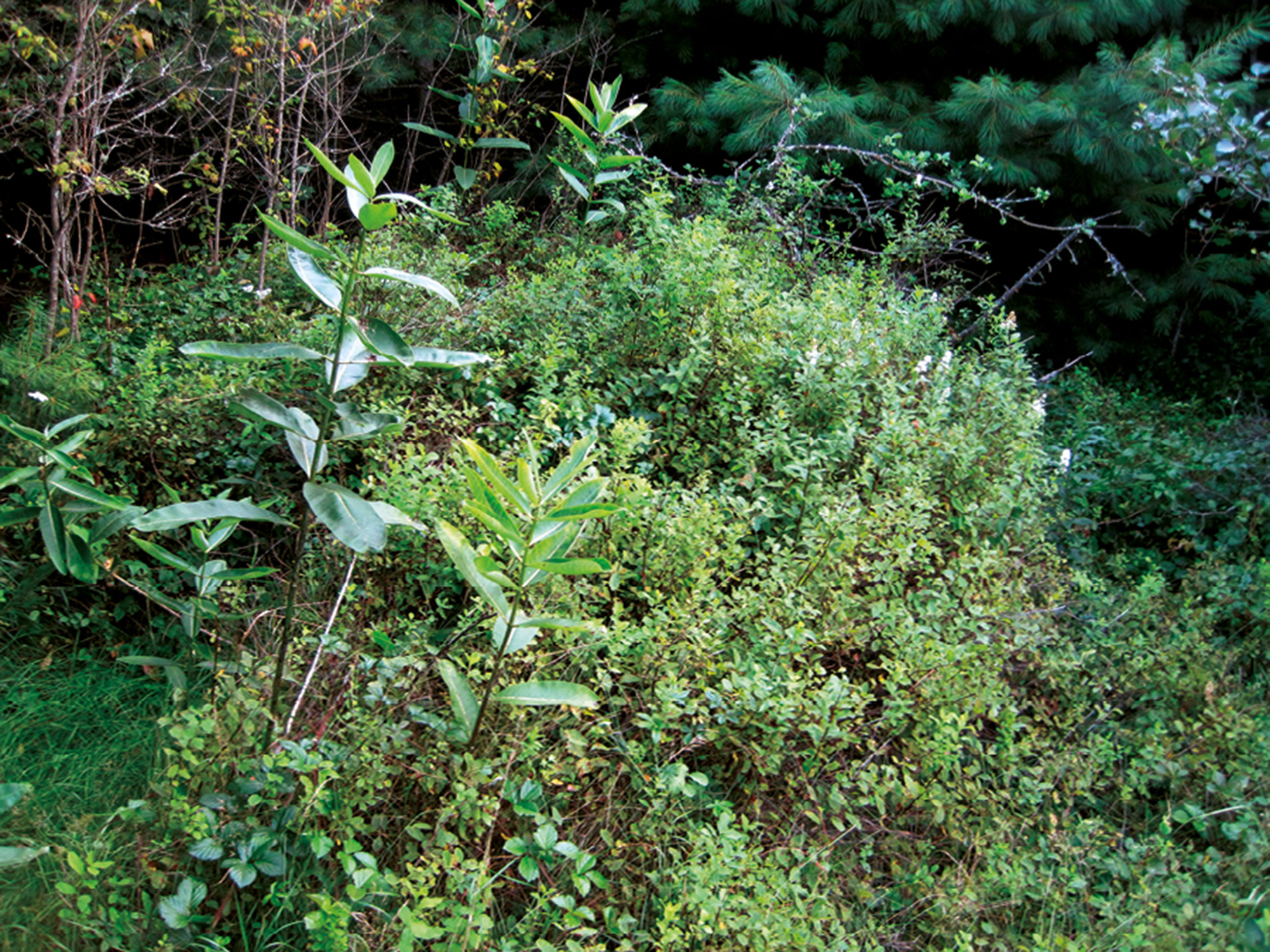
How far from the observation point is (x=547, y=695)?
2.00 metres

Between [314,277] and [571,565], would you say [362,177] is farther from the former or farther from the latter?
[571,565]

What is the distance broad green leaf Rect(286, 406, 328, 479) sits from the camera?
1.98 metres

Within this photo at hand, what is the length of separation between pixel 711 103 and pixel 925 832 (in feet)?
16.3

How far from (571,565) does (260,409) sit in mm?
819

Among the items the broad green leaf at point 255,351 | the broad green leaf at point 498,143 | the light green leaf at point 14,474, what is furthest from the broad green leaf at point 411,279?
the broad green leaf at point 498,143

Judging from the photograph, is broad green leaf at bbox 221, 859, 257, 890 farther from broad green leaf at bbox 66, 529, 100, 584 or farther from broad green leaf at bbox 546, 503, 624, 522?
broad green leaf at bbox 546, 503, 624, 522

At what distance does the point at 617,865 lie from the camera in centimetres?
202

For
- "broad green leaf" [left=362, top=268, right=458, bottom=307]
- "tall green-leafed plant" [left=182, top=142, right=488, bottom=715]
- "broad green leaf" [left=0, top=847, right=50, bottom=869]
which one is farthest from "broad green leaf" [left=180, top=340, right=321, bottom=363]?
"broad green leaf" [left=0, top=847, right=50, bottom=869]

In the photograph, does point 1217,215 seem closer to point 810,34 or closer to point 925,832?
point 810,34

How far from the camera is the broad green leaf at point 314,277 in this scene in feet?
6.66

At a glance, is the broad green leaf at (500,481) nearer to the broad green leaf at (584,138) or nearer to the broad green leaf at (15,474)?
the broad green leaf at (15,474)

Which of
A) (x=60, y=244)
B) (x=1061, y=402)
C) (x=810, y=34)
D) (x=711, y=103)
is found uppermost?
(x=810, y=34)

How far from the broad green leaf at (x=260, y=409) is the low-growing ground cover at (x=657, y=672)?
54 centimetres

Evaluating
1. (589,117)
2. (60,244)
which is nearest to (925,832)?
(589,117)
